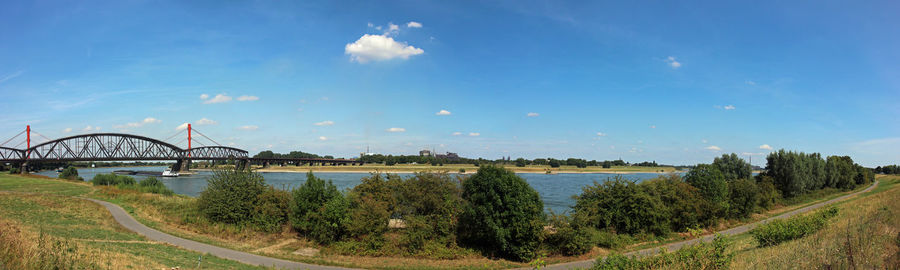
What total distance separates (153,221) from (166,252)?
1242 cm

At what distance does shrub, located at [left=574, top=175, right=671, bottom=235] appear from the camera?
27484 mm

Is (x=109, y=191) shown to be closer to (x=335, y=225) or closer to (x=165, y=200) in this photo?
(x=165, y=200)

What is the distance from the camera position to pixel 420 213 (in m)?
24.3

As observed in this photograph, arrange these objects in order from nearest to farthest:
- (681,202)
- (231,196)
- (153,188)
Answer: (231,196)
(681,202)
(153,188)

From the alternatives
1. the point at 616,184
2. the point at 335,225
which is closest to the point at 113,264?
the point at 335,225

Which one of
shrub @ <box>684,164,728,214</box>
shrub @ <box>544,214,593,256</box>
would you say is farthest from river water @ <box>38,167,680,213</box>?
shrub @ <box>544,214,593,256</box>

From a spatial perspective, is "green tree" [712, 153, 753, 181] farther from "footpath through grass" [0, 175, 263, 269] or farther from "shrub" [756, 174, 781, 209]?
"footpath through grass" [0, 175, 263, 269]

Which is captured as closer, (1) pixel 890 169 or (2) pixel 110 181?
(2) pixel 110 181

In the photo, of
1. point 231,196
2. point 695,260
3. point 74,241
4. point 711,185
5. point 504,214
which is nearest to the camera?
point 695,260

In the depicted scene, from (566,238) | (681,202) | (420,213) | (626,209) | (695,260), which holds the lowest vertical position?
(566,238)

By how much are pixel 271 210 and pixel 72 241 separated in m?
13.1

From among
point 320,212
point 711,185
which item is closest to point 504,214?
point 320,212

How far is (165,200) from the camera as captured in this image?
36.3 meters

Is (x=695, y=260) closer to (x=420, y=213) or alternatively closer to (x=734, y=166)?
(x=420, y=213)
